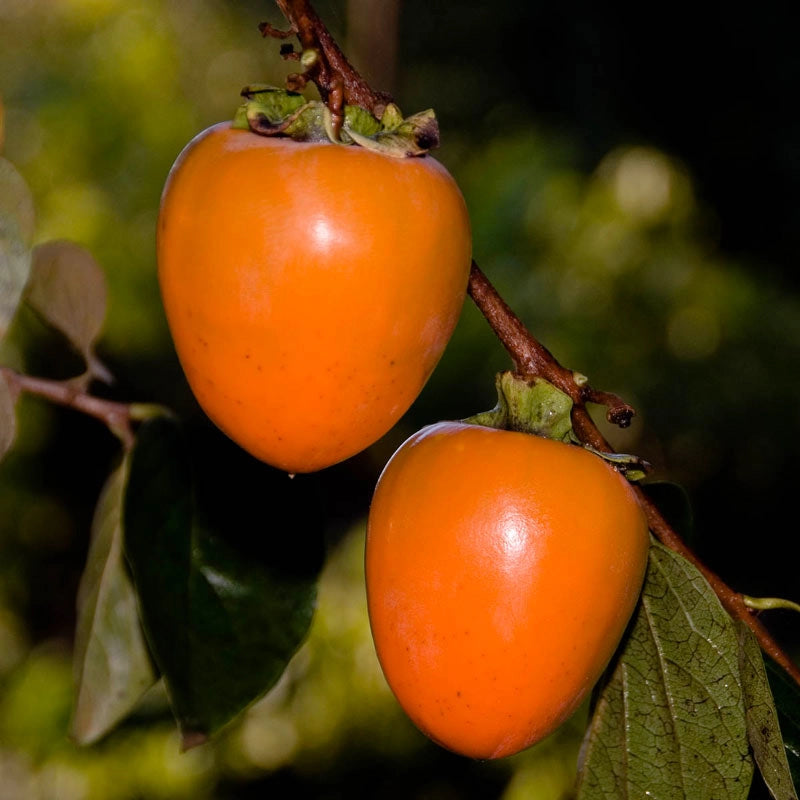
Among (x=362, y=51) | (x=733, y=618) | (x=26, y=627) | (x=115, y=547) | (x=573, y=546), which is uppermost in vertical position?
(x=573, y=546)

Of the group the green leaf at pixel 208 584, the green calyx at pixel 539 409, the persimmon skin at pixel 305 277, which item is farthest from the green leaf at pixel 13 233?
the green calyx at pixel 539 409

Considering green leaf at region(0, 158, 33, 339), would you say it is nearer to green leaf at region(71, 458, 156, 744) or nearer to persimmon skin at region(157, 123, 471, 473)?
persimmon skin at region(157, 123, 471, 473)

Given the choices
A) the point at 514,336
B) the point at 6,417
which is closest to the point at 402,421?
the point at 6,417

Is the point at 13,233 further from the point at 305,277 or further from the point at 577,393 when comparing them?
the point at 577,393

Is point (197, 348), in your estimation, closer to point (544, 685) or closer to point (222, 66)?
point (544, 685)

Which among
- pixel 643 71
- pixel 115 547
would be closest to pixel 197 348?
pixel 115 547

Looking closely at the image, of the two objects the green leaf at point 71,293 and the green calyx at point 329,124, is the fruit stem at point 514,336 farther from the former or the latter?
the green leaf at point 71,293
